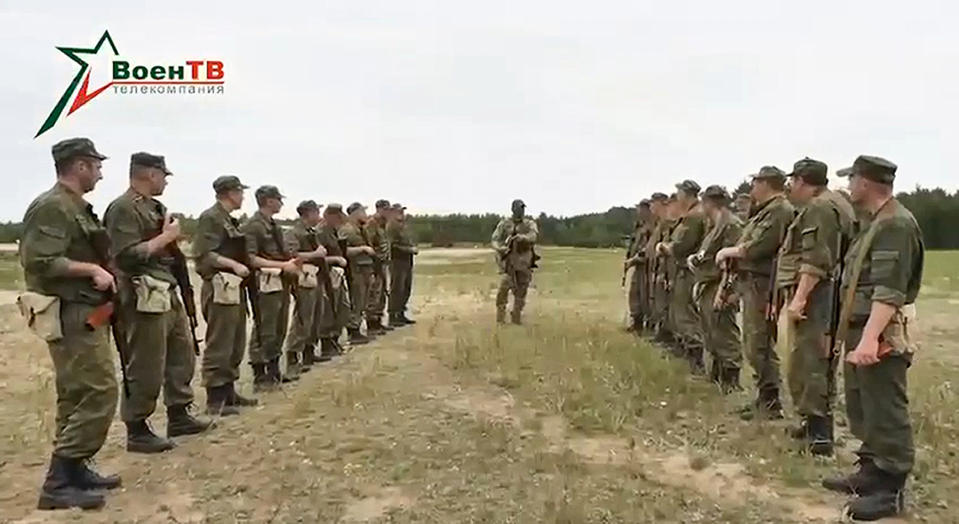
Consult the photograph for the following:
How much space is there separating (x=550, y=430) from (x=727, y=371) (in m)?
Result: 2.30

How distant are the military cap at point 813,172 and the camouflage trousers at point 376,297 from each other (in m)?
7.56

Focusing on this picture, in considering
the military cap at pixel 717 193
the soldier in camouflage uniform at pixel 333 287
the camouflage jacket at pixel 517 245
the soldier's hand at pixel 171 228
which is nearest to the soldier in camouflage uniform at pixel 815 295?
the military cap at pixel 717 193

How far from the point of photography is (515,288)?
534 inches

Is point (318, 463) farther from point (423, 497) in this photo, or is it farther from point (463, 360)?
point (463, 360)

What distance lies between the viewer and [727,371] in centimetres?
823

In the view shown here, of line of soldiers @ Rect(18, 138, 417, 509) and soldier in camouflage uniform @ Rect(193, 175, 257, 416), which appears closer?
line of soldiers @ Rect(18, 138, 417, 509)

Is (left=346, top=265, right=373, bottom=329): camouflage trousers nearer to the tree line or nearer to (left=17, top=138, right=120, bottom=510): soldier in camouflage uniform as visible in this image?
(left=17, top=138, right=120, bottom=510): soldier in camouflage uniform

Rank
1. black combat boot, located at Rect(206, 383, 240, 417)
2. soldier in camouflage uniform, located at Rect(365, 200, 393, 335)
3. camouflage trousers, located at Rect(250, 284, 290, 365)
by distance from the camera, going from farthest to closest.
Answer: soldier in camouflage uniform, located at Rect(365, 200, 393, 335), camouflage trousers, located at Rect(250, 284, 290, 365), black combat boot, located at Rect(206, 383, 240, 417)

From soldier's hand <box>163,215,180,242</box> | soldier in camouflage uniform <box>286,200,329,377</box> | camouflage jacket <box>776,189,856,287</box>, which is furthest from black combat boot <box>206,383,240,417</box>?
camouflage jacket <box>776,189,856,287</box>

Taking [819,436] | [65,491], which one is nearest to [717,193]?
[819,436]

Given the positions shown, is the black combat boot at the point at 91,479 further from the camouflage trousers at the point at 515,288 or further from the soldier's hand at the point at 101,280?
the camouflage trousers at the point at 515,288

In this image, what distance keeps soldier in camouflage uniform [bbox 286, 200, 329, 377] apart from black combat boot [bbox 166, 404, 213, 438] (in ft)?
8.08

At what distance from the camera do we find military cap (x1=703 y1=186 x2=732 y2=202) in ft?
28.3

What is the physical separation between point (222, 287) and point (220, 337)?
1.47 feet
